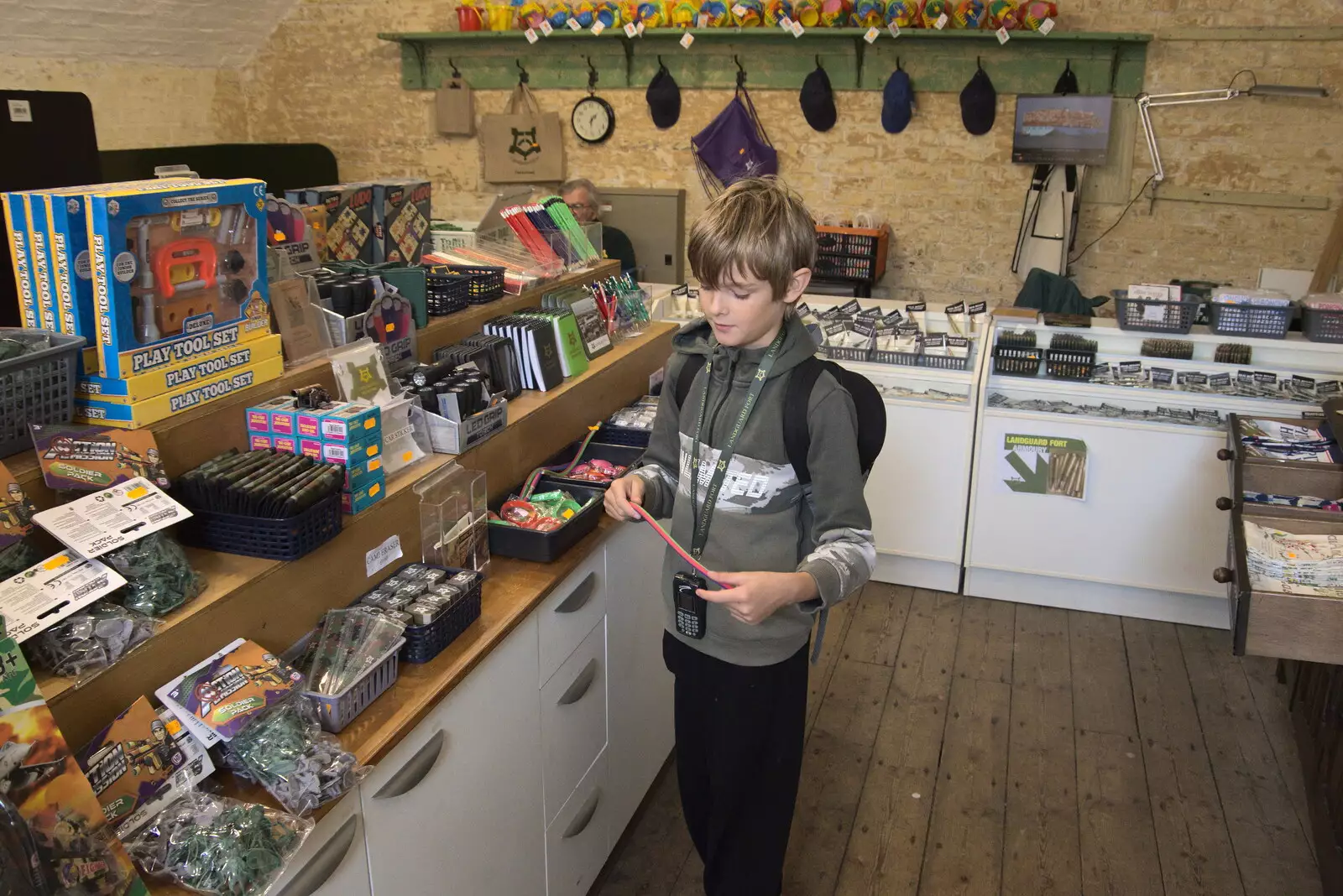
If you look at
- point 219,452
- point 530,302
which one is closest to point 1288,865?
point 530,302

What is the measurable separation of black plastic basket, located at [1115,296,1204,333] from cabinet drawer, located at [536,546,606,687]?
8.62 ft

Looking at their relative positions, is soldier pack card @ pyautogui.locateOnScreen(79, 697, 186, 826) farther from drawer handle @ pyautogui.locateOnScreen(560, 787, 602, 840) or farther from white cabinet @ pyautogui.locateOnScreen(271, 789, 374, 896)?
drawer handle @ pyautogui.locateOnScreen(560, 787, 602, 840)

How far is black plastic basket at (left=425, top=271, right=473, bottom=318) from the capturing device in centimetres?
253

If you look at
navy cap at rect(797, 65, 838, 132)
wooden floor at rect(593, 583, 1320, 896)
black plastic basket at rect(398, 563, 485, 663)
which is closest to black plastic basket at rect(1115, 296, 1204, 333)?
wooden floor at rect(593, 583, 1320, 896)

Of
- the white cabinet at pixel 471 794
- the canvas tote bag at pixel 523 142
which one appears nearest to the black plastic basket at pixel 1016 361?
the white cabinet at pixel 471 794

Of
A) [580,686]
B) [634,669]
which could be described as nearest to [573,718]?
[580,686]

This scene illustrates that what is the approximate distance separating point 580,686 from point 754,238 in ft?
3.65

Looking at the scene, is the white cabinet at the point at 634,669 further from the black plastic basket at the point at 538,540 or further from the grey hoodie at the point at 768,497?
the grey hoodie at the point at 768,497

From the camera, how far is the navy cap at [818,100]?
20.3 feet

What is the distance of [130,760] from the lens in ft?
4.33

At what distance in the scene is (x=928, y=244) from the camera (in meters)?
6.33

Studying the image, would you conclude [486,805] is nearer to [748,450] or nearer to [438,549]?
[438,549]

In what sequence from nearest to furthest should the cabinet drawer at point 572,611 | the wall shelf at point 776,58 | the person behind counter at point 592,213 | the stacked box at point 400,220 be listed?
1. the cabinet drawer at point 572,611
2. the stacked box at point 400,220
3. the person behind counter at point 592,213
4. the wall shelf at point 776,58

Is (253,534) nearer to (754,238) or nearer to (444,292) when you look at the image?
(754,238)
